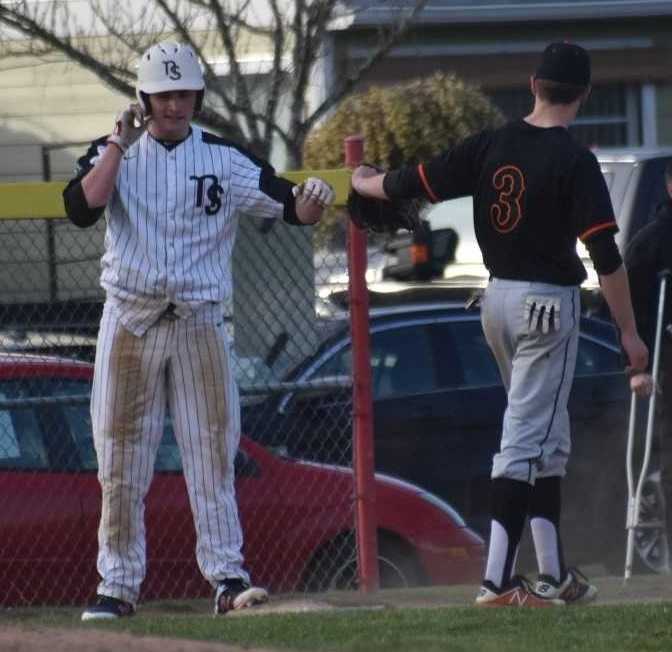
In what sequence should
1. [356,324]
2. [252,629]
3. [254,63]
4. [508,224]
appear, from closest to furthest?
[252,629]
[508,224]
[356,324]
[254,63]

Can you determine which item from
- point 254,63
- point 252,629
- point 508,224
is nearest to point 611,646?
point 252,629

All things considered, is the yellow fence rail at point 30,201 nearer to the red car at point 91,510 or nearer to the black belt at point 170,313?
the red car at point 91,510

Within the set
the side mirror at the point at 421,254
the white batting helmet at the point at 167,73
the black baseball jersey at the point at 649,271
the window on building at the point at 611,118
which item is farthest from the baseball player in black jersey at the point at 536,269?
the window on building at the point at 611,118

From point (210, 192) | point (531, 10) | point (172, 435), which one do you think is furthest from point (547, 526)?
point (531, 10)

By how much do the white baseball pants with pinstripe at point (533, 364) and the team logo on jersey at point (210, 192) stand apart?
1007mm

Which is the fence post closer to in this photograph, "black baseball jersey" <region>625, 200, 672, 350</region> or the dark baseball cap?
the dark baseball cap

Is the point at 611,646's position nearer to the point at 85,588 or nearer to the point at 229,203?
the point at 229,203

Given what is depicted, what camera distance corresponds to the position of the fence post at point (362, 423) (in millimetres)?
7660

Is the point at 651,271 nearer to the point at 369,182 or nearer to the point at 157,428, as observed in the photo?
the point at 369,182

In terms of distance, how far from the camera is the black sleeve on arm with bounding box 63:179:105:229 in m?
6.45

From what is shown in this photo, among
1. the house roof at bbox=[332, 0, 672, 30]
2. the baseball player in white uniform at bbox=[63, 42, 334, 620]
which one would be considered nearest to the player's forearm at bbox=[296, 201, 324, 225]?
the baseball player in white uniform at bbox=[63, 42, 334, 620]

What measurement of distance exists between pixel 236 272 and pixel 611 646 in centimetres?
276

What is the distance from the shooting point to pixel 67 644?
545 cm

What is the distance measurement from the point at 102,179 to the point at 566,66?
164 centimetres
